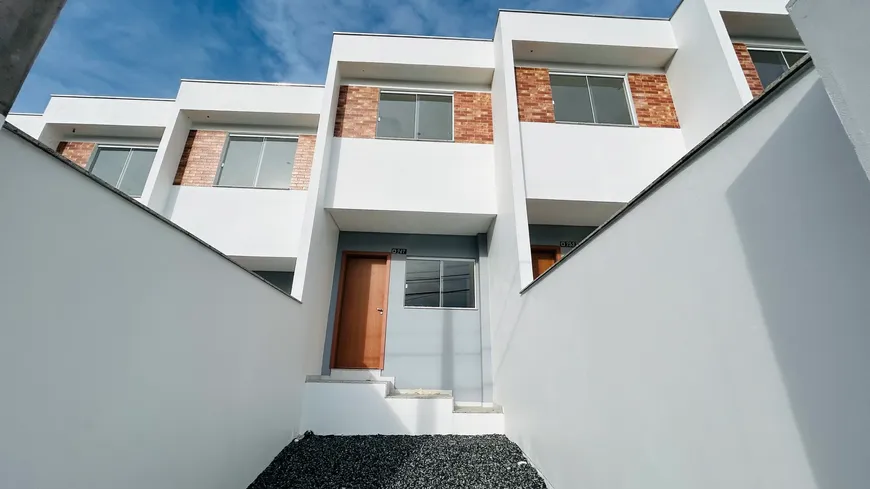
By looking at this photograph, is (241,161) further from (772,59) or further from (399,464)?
(772,59)

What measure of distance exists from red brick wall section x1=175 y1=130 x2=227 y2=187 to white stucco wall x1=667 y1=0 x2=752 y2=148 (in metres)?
8.29

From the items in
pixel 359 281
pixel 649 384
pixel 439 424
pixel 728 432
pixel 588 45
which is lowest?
pixel 439 424

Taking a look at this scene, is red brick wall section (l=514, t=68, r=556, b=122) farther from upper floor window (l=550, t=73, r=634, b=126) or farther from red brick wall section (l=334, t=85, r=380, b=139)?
red brick wall section (l=334, t=85, r=380, b=139)

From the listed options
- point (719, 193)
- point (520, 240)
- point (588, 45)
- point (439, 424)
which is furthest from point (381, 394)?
point (588, 45)

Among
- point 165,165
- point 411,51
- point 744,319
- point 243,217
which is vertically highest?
point 411,51

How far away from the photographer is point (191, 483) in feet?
6.41

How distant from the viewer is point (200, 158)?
5910mm

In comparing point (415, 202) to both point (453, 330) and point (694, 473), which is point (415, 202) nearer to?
point (453, 330)

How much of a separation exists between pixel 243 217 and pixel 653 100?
7464mm

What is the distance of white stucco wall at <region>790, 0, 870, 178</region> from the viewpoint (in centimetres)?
67

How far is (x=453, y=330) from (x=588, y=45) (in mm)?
5498

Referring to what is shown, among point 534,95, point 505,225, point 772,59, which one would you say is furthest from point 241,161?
point 772,59

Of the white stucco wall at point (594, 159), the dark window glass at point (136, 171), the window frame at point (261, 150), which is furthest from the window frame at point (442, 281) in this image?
the dark window glass at point (136, 171)

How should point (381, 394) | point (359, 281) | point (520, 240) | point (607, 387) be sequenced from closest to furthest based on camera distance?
point (607, 387) → point (520, 240) → point (381, 394) → point (359, 281)
